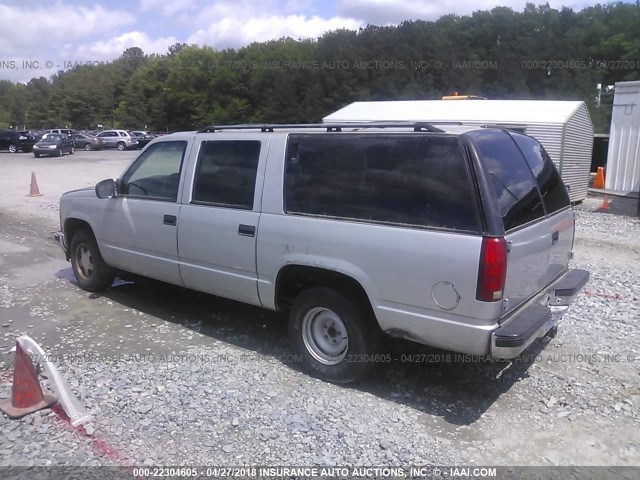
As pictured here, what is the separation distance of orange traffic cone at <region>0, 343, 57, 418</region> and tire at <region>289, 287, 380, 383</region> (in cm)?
191

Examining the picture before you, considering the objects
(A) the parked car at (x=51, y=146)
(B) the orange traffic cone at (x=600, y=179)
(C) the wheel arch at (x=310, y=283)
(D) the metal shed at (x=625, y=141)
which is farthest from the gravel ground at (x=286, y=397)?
(A) the parked car at (x=51, y=146)

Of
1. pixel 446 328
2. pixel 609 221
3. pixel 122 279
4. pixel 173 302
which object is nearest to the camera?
pixel 446 328

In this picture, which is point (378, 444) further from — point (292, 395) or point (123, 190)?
point (123, 190)

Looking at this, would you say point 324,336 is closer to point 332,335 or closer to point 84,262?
point 332,335

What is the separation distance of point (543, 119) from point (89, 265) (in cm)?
1151

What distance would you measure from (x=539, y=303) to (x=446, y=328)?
3.17 ft

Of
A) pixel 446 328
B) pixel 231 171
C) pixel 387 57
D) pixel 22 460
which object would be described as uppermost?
pixel 387 57

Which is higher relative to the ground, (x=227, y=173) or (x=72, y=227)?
(x=227, y=173)

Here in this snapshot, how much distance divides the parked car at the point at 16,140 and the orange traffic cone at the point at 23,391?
139 feet

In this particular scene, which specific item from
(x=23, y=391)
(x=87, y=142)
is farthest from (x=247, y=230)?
(x=87, y=142)

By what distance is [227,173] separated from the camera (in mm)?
4914

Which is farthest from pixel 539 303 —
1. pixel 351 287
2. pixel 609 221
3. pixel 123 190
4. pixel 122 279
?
pixel 609 221

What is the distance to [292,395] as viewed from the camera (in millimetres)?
4172

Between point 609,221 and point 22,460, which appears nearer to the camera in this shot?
point 22,460
